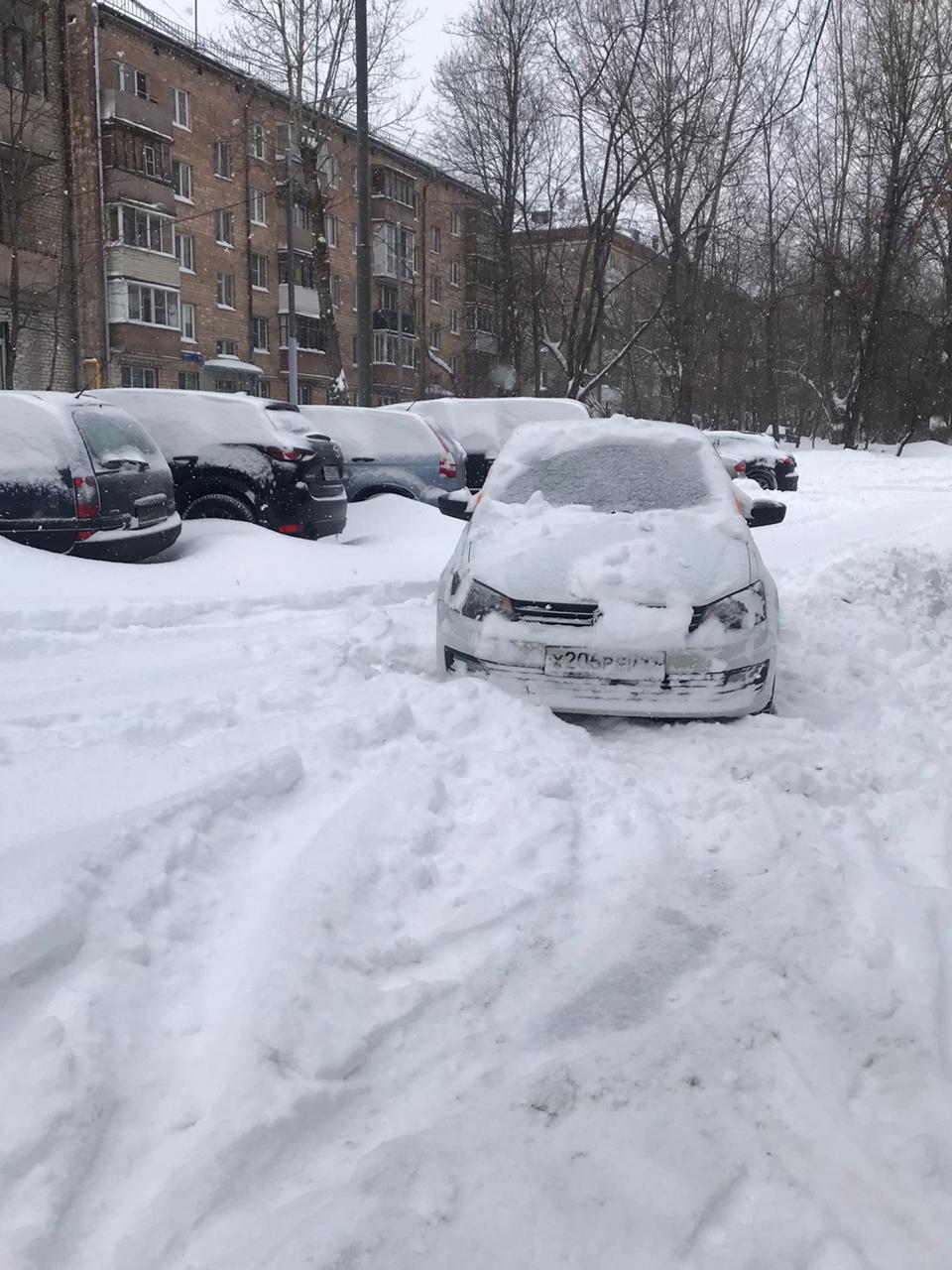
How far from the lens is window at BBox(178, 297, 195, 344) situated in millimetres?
40844

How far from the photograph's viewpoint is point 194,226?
41312mm

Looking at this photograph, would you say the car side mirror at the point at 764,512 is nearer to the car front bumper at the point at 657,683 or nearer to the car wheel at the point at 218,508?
the car front bumper at the point at 657,683

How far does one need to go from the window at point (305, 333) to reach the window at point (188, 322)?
5359mm

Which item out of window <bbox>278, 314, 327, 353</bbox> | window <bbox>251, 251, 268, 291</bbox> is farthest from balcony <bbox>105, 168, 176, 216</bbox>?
window <bbox>278, 314, 327, 353</bbox>

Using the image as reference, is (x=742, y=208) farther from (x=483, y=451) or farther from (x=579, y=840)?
(x=579, y=840)

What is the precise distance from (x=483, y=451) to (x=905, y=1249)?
15.8 metres

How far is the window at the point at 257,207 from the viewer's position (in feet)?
143

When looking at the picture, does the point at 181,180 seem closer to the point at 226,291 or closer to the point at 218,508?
the point at 226,291

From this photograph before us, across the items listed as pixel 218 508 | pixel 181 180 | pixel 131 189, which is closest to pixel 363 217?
pixel 218 508

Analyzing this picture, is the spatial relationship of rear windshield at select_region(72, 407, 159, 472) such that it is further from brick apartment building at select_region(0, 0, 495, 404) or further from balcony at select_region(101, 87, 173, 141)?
balcony at select_region(101, 87, 173, 141)

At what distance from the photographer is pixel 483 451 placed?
57.5 ft

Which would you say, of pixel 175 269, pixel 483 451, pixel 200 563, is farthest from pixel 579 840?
pixel 175 269

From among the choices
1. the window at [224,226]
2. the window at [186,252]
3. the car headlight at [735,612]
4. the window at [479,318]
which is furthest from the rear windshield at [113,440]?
the window at [479,318]

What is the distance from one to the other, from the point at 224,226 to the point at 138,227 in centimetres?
670
